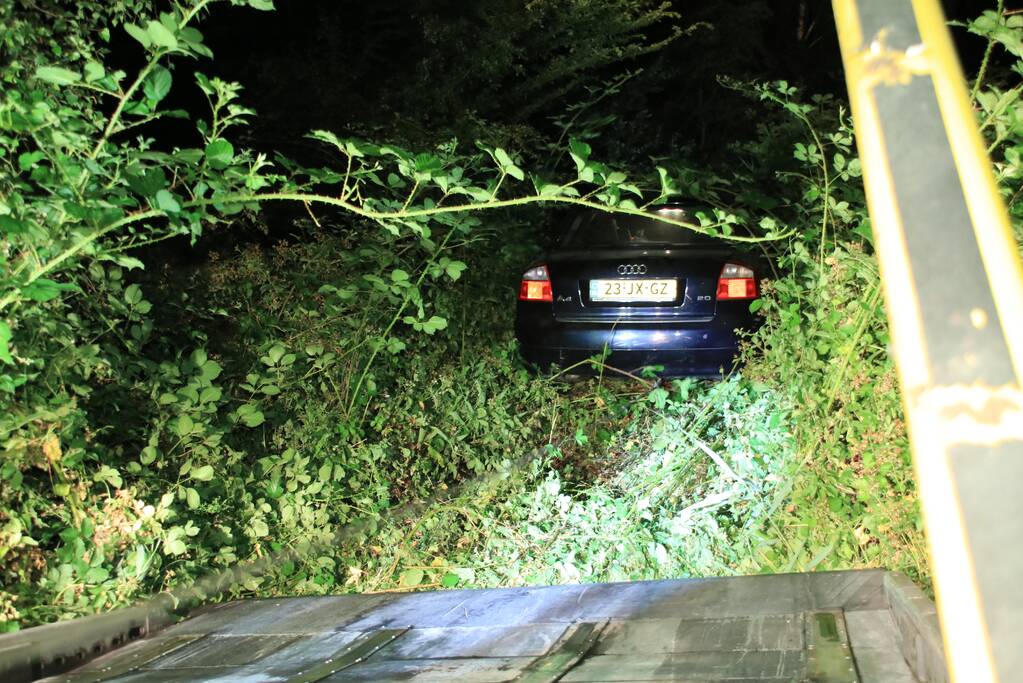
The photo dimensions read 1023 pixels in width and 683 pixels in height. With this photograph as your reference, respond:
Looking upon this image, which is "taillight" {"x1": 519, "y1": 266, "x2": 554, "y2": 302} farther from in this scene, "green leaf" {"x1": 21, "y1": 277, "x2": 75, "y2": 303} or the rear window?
"green leaf" {"x1": 21, "y1": 277, "x2": 75, "y2": 303}

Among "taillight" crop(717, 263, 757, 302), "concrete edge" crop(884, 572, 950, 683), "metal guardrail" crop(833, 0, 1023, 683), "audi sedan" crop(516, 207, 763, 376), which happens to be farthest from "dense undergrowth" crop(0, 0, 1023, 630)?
"metal guardrail" crop(833, 0, 1023, 683)

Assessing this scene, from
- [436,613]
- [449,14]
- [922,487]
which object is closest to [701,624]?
[436,613]

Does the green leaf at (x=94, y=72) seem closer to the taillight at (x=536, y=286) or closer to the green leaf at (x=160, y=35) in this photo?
the green leaf at (x=160, y=35)

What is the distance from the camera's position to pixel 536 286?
7.55 meters

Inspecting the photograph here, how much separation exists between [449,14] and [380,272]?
5559mm

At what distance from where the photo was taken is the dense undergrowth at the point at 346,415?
10.8 ft

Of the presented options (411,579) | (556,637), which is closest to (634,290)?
(411,579)

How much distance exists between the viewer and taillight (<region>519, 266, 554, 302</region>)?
7500 mm

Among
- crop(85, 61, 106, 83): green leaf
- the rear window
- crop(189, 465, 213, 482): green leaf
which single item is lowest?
crop(189, 465, 213, 482): green leaf

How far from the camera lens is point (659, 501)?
4965mm

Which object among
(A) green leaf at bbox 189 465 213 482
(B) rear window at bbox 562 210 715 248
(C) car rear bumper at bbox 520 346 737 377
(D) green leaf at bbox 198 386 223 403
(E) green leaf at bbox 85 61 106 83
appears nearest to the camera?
(E) green leaf at bbox 85 61 106 83

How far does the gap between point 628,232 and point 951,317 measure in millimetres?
7221

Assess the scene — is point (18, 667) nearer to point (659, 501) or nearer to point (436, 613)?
point (436, 613)

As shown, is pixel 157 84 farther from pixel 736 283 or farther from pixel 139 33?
pixel 736 283
